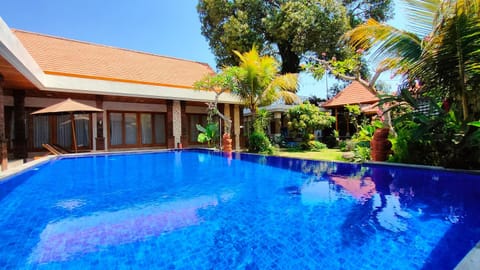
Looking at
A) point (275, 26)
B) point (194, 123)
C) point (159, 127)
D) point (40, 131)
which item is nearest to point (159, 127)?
point (159, 127)

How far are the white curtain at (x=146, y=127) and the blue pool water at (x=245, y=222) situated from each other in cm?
1097

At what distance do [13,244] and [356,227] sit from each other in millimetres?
4492

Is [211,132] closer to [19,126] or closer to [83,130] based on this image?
[83,130]

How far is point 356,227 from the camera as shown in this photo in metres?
3.93

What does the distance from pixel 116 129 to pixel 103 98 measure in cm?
214

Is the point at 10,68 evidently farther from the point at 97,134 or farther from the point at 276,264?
the point at 276,264

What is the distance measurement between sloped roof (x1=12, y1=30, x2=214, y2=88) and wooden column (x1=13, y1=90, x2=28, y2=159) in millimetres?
1800

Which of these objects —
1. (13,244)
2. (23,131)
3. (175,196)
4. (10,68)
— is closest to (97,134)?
(23,131)

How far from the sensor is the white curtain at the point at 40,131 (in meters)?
14.9

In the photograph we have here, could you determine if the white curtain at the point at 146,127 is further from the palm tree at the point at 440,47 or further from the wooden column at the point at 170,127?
the palm tree at the point at 440,47

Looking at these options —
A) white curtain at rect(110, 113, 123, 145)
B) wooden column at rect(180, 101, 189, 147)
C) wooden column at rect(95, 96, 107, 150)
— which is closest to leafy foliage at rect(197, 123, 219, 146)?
wooden column at rect(180, 101, 189, 147)

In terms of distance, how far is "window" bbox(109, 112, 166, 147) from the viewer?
17438mm

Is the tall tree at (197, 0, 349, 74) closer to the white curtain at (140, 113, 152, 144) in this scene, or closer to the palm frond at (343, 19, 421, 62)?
the white curtain at (140, 113, 152, 144)

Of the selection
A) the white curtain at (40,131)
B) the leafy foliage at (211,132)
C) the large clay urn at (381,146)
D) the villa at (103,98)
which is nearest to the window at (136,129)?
the villa at (103,98)
